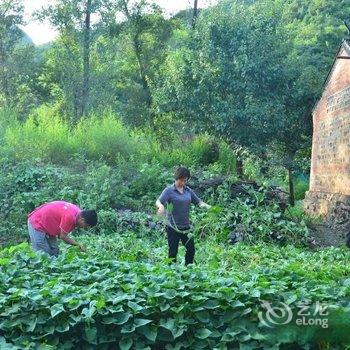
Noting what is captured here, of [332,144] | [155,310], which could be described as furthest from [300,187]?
[155,310]

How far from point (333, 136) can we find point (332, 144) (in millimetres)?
224

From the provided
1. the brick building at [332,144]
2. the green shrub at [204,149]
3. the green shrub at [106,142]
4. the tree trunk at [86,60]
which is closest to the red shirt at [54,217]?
the brick building at [332,144]

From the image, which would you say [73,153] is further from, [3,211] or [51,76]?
[51,76]

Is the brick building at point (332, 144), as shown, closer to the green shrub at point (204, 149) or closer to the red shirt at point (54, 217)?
the green shrub at point (204, 149)

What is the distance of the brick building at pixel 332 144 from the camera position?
14.6 m

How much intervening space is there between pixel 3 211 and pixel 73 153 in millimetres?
4922

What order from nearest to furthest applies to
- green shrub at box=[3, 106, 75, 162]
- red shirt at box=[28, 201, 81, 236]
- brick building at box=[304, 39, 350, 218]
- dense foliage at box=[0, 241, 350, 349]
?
dense foliage at box=[0, 241, 350, 349] < red shirt at box=[28, 201, 81, 236] < brick building at box=[304, 39, 350, 218] < green shrub at box=[3, 106, 75, 162]

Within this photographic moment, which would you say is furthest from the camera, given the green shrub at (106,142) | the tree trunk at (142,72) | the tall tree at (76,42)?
the tree trunk at (142,72)

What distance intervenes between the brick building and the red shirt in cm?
907

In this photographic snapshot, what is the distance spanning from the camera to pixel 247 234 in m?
11.0

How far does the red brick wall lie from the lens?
578 inches

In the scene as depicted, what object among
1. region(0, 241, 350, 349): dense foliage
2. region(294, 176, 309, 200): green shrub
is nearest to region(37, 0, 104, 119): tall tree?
region(294, 176, 309, 200): green shrub

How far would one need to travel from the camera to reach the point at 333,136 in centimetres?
1575

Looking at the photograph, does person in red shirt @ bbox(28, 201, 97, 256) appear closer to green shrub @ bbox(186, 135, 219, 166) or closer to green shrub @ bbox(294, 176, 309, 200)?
green shrub @ bbox(186, 135, 219, 166)
